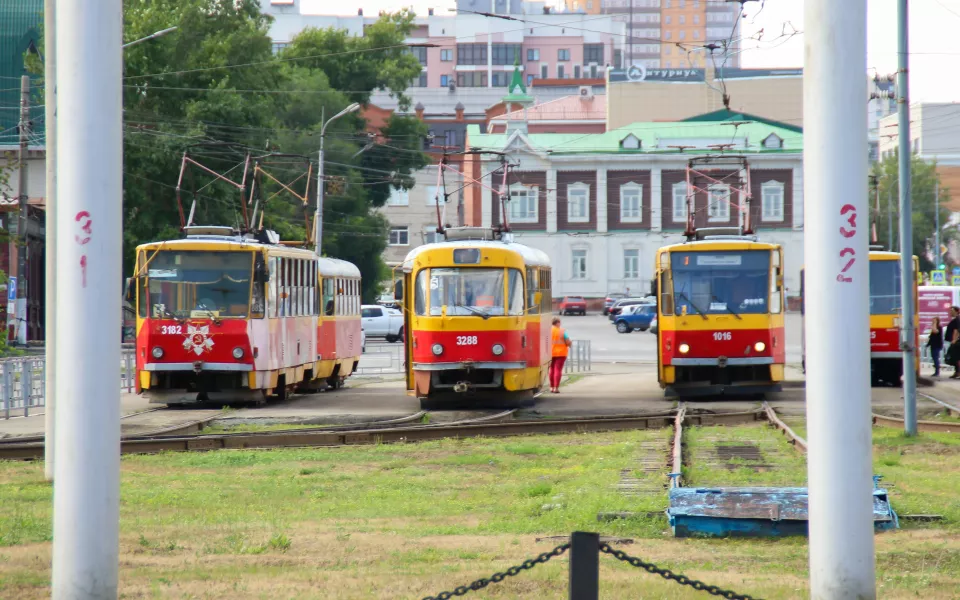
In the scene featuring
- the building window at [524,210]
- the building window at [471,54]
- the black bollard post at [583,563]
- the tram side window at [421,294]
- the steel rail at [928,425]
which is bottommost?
→ the steel rail at [928,425]

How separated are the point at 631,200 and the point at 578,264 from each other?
214 inches

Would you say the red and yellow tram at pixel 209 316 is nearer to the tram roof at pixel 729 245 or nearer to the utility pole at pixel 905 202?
the tram roof at pixel 729 245

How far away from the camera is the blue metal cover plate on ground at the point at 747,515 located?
944cm

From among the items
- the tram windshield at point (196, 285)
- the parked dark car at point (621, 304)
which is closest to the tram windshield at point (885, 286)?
the tram windshield at point (196, 285)

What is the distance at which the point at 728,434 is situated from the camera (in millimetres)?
17781

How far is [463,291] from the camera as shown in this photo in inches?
911

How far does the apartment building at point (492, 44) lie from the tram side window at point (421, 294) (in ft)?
346

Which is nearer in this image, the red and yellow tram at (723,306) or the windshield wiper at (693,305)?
the red and yellow tram at (723,306)

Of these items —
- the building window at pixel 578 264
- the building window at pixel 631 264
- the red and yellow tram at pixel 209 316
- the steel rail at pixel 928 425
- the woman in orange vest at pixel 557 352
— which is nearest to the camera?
the steel rail at pixel 928 425

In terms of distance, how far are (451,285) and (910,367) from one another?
26.7 ft

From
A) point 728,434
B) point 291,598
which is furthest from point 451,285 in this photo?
point 291,598

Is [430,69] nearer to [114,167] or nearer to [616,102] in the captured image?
[616,102]

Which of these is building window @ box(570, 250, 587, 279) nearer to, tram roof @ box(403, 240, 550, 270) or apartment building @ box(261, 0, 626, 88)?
apartment building @ box(261, 0, 626, 88)

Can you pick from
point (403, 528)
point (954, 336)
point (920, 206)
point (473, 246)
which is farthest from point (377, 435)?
point (920, 206)
